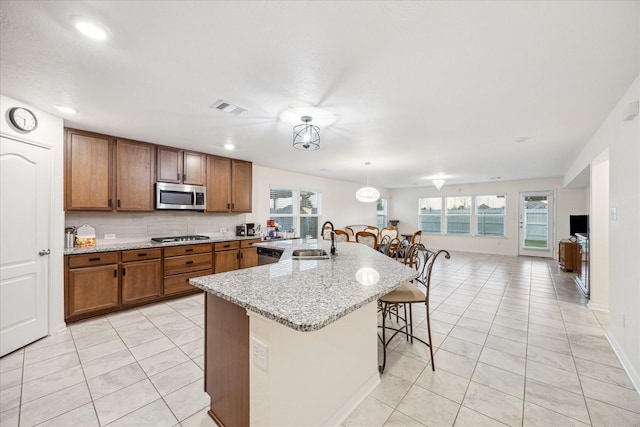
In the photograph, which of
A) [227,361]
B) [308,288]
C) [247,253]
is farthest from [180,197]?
[308,288]

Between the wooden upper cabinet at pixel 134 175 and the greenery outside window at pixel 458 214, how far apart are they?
8.76 meters

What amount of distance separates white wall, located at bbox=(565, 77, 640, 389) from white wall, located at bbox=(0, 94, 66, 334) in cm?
529

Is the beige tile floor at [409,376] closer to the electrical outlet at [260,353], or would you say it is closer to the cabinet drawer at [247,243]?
the electrical outlet at [260,353]

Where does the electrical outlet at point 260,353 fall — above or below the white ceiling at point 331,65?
below

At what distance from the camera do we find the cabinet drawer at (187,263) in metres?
3.72

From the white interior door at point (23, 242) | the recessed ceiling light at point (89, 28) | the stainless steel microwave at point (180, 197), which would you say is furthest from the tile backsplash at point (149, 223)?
the recessed ceiling light at point (89, 28)

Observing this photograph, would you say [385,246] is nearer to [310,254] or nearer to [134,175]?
[310,254]

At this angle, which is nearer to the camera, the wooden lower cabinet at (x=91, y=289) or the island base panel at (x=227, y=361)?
the island base panel at (x=227, y=361)

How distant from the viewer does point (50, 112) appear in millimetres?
2680

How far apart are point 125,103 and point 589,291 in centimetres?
628

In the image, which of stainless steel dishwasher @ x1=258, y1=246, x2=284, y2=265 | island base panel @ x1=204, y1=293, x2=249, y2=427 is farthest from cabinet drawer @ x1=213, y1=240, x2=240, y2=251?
island base panel @ x1=204, y1=293, x2=249, y2=427

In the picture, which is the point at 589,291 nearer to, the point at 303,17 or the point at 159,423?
the point at 303,17

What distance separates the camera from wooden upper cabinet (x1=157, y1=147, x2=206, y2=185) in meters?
3.93

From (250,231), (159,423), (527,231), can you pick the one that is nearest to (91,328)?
(159,423)
